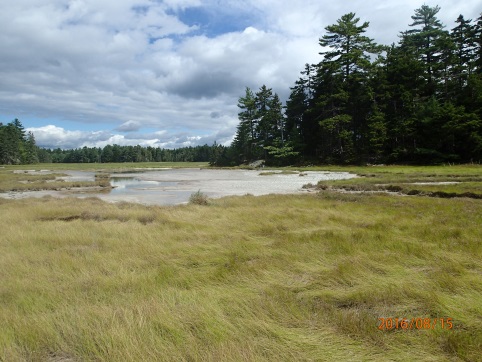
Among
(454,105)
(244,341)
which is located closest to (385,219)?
(244,341)

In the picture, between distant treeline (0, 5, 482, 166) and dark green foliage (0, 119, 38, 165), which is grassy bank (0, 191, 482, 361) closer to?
distant treeline (0, 5, 482, 166)

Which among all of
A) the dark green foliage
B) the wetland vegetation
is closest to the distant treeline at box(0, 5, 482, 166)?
the wetland vegetation

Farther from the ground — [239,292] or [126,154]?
[126,154]

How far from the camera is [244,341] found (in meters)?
3.53

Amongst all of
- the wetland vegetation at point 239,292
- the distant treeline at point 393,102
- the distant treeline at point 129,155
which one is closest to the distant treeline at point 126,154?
the distant treeline at point 129,155

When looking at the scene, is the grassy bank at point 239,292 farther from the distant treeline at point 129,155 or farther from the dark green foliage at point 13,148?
the distant treeline at point 129,155

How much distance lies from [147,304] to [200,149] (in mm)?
172116

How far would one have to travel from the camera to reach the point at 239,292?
16.4ft

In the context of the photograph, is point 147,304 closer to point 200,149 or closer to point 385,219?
point 385,219

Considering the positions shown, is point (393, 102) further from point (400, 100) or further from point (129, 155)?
point (129, 155)

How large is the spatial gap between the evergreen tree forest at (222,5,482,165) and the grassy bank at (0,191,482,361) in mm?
40403
